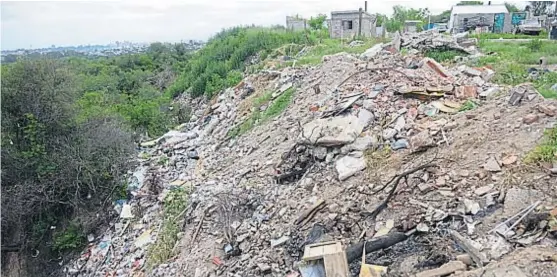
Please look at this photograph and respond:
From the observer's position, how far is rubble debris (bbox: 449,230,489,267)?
297cm

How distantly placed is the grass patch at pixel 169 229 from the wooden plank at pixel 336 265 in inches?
90.0

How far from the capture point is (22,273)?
21.9ft

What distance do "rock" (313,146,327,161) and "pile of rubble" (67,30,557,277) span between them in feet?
0.06

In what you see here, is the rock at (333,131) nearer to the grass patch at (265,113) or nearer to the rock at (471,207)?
the rock at (471,207)

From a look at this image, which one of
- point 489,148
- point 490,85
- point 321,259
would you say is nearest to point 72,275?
point 321,259

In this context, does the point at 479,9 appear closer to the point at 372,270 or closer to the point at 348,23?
the point at 348,23

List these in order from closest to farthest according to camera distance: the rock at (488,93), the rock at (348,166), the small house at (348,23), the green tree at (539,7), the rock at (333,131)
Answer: the rock at (348,166)
the rock at (333,131)
the rock at (488,93)
the small house at (348,23)
the green tree at (539,7)

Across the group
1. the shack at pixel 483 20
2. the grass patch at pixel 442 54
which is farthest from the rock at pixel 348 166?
the shack at pixel 483 20

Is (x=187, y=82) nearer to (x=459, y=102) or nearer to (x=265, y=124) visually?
(x=265, y=124)

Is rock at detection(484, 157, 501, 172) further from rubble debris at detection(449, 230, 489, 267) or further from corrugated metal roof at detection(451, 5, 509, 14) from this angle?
corrugated metal roof at detection(451, 5, 509, 14)

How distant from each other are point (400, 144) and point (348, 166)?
615 millimetres

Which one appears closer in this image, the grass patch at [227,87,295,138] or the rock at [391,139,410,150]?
the rock at [391,139,410,150]

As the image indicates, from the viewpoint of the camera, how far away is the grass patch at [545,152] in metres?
3.54

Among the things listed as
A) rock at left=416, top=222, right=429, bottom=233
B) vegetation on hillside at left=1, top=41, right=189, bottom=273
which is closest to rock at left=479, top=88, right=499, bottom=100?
rock at left=416, top=222, right=429, bottom=233
